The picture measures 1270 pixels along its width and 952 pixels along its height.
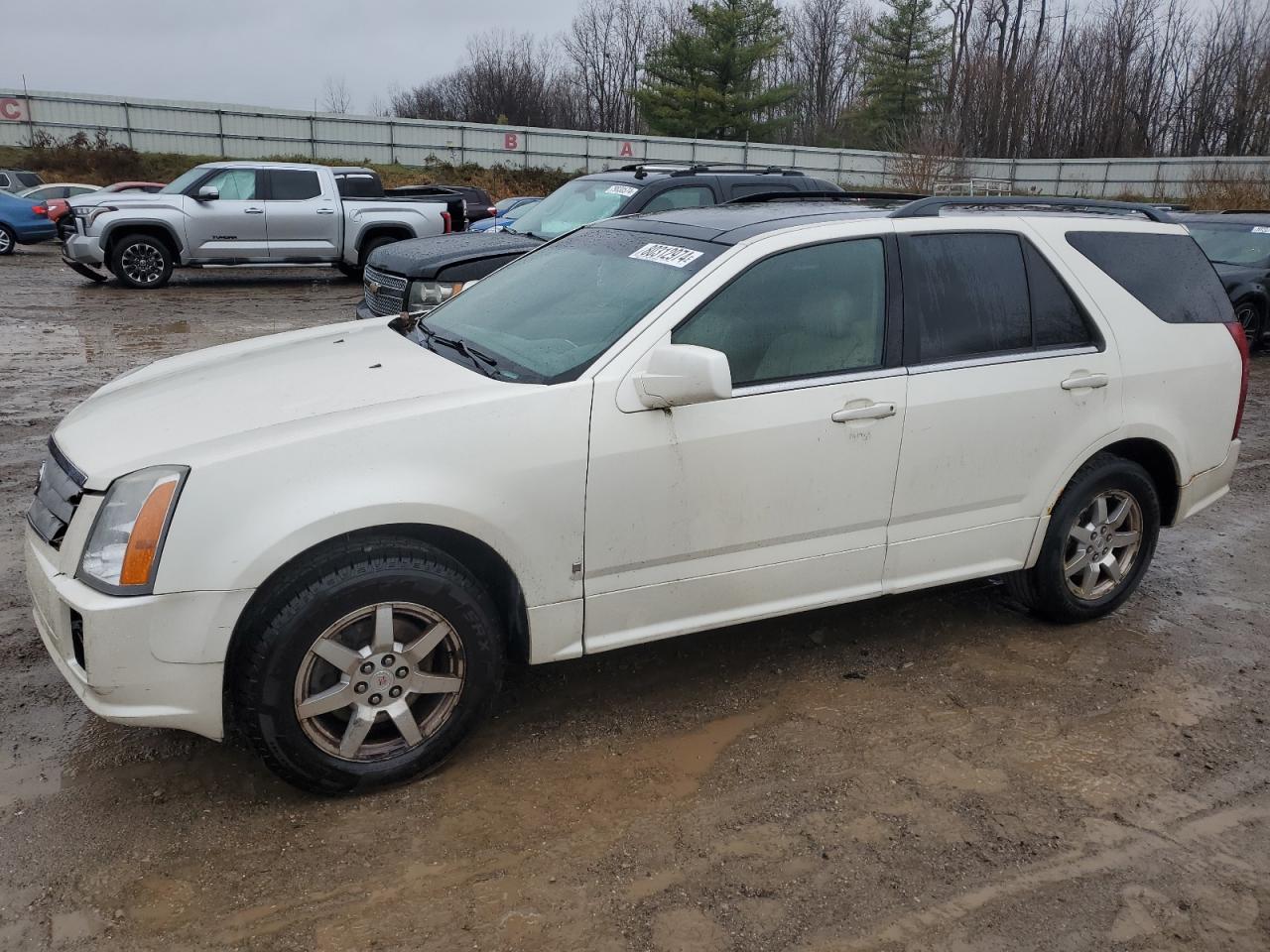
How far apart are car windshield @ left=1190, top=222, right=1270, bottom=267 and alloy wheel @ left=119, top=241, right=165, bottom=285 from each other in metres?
14.2

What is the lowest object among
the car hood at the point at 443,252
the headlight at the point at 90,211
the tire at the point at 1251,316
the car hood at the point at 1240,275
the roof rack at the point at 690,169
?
the tire at the point at 1251,316

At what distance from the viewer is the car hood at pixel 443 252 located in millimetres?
8086

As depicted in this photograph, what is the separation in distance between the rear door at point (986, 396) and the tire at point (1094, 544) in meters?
0.15

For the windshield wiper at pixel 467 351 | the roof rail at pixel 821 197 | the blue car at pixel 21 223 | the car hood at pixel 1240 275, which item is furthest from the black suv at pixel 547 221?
the blue car at pixel 21 223

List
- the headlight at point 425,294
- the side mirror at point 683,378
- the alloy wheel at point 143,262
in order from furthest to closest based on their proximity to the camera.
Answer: the alloy wheel at point 143,262, the headlight at point 425,294, the side mirror at point 683,378

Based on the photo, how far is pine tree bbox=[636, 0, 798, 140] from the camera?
51.1 m

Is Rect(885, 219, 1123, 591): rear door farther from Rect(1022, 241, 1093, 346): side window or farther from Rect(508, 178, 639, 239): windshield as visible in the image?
Rect(508, 178, 639, 239): windshield

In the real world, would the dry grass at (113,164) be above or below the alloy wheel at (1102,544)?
above

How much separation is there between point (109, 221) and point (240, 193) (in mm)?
1944

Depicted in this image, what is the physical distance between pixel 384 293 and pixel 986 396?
5785 mm

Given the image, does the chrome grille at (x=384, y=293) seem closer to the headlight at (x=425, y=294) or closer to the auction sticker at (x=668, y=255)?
the headlight at (x=425, y=294)

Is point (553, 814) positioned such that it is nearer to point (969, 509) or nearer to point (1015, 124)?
point (969, 509)

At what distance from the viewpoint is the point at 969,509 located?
410 centimetres

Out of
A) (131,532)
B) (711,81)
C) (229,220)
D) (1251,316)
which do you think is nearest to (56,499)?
(131,532)
